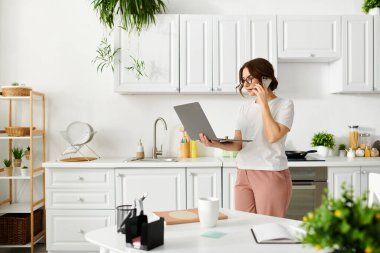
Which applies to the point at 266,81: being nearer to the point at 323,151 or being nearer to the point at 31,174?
the point at 323,151

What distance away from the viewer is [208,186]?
326cm

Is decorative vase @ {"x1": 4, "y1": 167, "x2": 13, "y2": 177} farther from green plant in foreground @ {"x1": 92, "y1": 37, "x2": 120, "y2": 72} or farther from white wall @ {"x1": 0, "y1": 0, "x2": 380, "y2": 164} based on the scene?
green plant in foreground @ {"x1": 92, "y1": 37, "x2": 120, "y2": 72}

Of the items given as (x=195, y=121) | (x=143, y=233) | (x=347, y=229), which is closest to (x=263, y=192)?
(x=195, y=121)

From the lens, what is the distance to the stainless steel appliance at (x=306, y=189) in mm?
3225

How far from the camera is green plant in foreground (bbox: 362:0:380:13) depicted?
369cm

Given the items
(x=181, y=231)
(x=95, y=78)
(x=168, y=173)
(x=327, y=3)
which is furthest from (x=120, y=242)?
(x=327, y=3)

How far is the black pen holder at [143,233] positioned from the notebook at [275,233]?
0.35m

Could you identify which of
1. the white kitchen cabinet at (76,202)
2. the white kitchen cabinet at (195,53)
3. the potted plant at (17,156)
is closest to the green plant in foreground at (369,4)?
the white kitchen cabinet at (195,53)

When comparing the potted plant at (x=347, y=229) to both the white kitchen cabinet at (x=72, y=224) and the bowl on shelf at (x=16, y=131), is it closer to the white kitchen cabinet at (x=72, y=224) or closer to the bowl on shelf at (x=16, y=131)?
the white kitchen cabinet at (x=72, y=224)

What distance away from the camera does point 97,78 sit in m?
3.88

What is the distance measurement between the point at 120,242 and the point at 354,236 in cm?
80

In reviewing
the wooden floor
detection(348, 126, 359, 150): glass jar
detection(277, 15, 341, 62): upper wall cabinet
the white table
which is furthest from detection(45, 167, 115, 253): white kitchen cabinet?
detection(348, 126, 359, 150): glass jar

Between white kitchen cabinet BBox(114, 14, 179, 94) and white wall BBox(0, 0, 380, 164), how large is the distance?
39 centimetres

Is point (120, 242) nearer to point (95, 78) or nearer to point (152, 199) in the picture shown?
point (152, 199)
